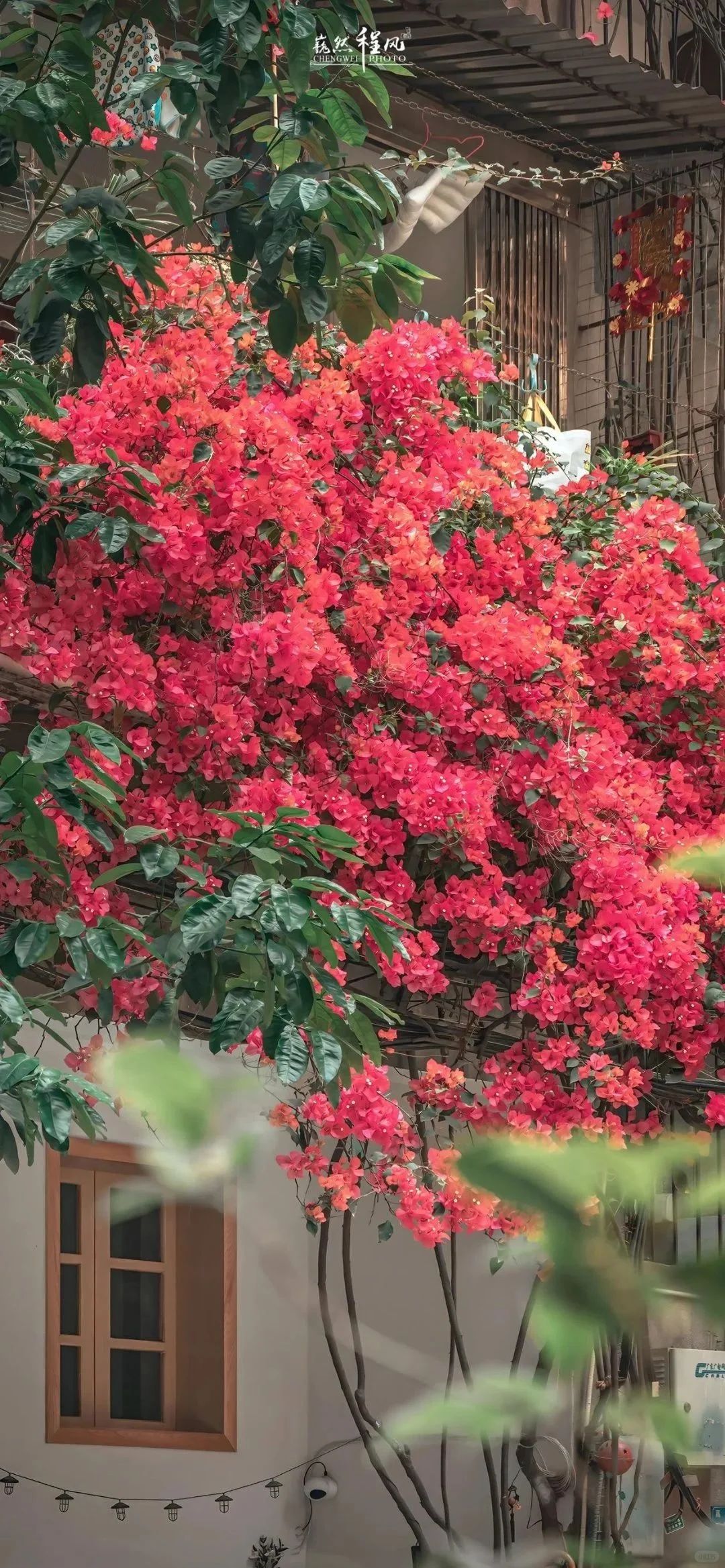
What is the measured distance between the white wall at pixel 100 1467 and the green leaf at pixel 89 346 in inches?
132

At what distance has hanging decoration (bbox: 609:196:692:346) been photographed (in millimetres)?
7469

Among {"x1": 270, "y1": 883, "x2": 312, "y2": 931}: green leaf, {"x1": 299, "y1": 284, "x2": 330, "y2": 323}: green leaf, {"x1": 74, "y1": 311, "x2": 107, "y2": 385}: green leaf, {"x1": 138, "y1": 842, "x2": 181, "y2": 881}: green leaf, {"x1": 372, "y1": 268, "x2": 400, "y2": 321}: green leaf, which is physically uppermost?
{"x1": 372, "y1": 268, "x2": 400, "y2": 321}: green leaf

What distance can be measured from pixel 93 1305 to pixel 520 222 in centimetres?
463

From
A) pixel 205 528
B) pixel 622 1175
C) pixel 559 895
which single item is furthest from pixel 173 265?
pixel 622 1175

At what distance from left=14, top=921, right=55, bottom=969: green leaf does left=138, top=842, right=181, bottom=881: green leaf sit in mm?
375

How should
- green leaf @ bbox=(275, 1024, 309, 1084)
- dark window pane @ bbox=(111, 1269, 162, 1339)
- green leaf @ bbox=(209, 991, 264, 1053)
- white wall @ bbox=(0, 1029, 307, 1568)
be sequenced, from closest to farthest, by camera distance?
green leaf @ bbox=(275, 1024, 309, 1084), green leaf @ bbox=(209, 991, 264, 1053), dark window pane @ bbox=(111, 1269, 162, 1339), white wall @ bbox=(0, 1029, 307, 1568)

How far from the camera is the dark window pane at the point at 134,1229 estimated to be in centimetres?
44

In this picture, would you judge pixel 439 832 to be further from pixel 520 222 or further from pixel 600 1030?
pixel 520 222

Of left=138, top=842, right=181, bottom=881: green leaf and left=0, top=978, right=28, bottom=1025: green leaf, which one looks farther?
left=138, top=842, right=181, bottom=881: green leaf

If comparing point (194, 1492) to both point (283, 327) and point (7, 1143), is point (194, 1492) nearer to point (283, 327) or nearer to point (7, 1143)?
point (7, 1143)

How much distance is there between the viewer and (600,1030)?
4.44 m

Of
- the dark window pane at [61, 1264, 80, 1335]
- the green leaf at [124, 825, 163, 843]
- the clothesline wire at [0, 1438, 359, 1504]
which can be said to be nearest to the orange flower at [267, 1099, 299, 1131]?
the green leaf at [124, 825, 163, 843]

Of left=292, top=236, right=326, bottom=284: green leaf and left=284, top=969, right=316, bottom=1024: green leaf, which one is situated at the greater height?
left=292, top=236, right=326, bottom=284: green leaf

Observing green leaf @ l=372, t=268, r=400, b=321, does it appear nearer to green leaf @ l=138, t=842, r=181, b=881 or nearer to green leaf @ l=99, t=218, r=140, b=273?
green leaf @ l=99, t=218, r=140, b=273
